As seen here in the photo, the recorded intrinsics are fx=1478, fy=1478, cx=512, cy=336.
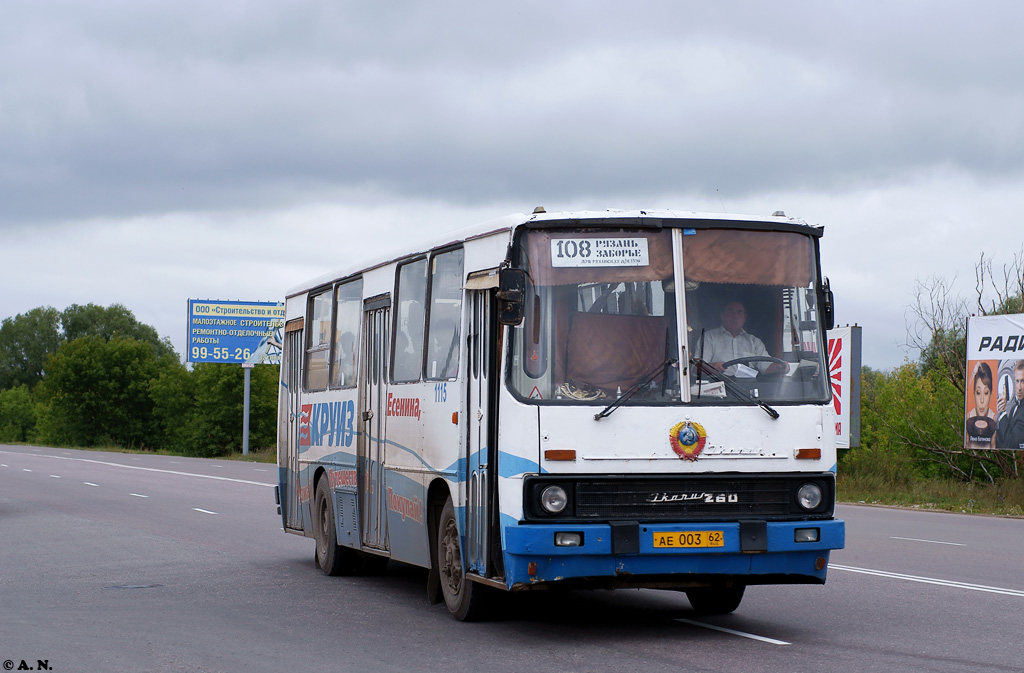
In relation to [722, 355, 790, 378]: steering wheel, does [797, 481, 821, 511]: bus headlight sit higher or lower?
lower

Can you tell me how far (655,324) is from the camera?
400 inches

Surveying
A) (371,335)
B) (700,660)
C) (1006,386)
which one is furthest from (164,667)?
(1006,386)

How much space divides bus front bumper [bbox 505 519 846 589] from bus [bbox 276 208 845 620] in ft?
0.04

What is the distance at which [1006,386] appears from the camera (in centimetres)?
2959

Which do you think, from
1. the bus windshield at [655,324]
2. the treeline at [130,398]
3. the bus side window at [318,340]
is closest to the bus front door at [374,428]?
the bus side window at [318,340]

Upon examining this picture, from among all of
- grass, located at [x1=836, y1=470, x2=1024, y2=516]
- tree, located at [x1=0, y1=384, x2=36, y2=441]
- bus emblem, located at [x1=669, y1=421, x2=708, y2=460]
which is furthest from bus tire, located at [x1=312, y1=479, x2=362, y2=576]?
tree, located at [x1=0, y1=384, x2=36, y2=441]

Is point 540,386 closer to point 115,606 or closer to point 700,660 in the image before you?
point 700,660

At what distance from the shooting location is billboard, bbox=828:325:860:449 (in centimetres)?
3027

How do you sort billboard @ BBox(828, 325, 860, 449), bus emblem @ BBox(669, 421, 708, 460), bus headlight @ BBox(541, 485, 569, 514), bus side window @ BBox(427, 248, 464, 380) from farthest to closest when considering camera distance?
billboard @ BBox(828, 325, 860, 449) < bus side window @ BBox(427, 248, 464, 380) < bus emblem @ BBox(669, 421, 708, 460) < bus headlight @ BBox(541, 485, 569, 514)

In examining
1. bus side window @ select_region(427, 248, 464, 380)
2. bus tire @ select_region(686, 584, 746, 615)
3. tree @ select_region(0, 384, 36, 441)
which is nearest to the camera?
bus side window @ select_region(427, 248, 464, 380)

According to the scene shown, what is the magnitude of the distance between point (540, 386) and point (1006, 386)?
21.9m

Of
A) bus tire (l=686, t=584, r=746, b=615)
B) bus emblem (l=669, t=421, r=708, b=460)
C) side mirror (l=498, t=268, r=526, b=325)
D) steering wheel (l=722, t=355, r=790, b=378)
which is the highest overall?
side mirror (l=498, t=268, r=526, b=325)

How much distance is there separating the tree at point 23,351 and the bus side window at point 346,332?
163171mm

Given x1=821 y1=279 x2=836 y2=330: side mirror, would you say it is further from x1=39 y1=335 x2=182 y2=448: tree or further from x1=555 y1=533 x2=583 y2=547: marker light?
x1=39 y1=335 x2=182 y2=448: tree
